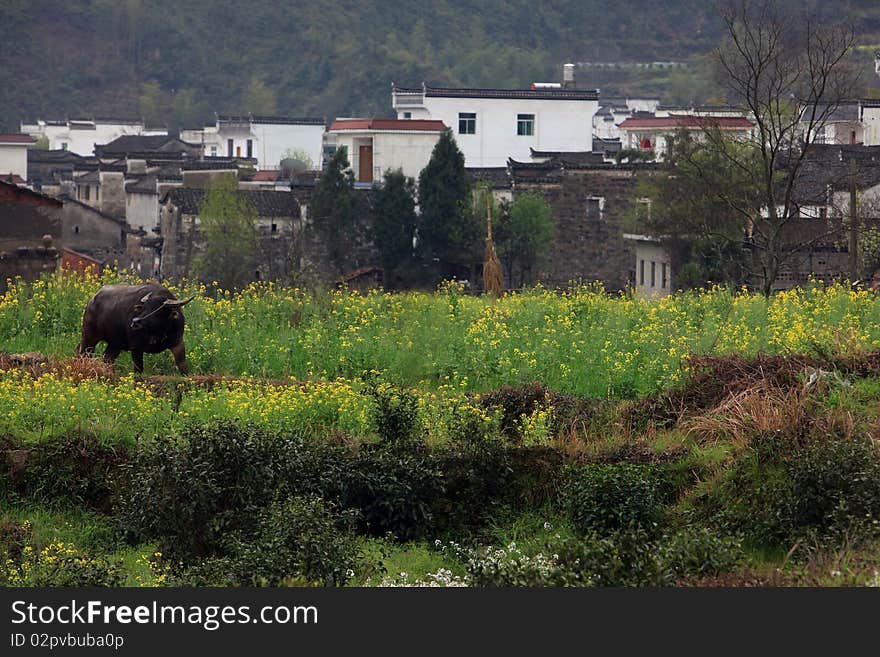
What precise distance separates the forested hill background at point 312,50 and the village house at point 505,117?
37440mm

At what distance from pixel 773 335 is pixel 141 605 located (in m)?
10.6

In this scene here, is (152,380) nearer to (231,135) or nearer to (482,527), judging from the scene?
(482,527)

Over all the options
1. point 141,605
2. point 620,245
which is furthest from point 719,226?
point 141,605

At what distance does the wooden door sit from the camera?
65.9 meters

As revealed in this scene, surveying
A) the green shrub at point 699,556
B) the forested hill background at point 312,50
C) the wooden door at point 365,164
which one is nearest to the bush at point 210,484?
the green shrub at point 699,556

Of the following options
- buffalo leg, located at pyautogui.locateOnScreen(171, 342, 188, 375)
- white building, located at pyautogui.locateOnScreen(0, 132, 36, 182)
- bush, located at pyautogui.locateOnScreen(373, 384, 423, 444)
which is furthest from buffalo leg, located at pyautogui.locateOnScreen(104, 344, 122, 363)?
white building, located at pyautogui.locateOnScreen(0, 132, 36, 182)

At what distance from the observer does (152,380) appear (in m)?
18.4

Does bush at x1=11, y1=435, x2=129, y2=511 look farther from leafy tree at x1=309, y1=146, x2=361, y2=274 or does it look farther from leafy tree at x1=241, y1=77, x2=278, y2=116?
leafy tree at x1=241, y1=77, x2=278, y2=116

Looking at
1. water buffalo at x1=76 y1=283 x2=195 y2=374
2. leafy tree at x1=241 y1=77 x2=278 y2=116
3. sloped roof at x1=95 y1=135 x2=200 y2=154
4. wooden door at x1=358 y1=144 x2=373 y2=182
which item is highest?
leafy tree at x1=241 y1=77 x2=278 y2=116

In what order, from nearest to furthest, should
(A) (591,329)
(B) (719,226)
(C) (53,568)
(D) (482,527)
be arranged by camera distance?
1. (C) (53,568)
2. (D) (482,527)
3. (A) (591,329)
4. (B) (719,226)

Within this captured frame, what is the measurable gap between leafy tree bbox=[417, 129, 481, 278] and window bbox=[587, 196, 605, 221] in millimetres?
5131

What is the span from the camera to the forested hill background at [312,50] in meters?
116

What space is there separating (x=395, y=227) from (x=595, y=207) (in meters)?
8.08

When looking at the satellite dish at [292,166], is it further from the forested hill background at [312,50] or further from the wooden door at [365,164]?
the forested hill background at [312,50]
